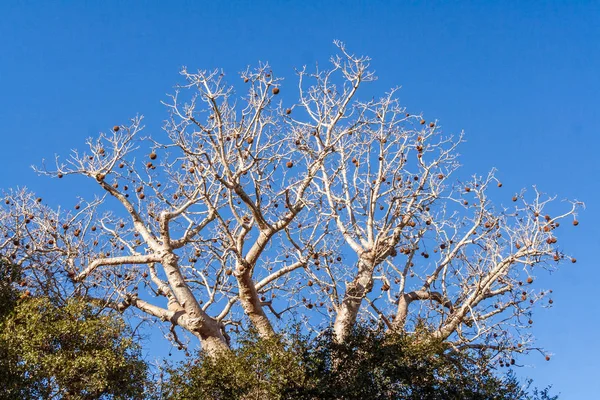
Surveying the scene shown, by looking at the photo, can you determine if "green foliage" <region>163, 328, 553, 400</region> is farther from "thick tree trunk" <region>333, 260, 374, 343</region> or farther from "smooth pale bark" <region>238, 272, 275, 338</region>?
"smooth pale bark" <region>238, 272, 275, 338</region>

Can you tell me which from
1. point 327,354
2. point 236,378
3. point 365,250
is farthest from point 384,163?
point 236,378

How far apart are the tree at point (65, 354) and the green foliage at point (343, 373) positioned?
884 millimetres

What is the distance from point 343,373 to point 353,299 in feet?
5.99

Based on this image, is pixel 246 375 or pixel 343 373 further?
pixel 343 373

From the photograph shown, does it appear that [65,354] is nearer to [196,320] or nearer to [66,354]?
[66,354]

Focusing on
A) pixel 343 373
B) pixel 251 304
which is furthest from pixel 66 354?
pixel 343 373

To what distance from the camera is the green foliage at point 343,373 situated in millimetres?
10289

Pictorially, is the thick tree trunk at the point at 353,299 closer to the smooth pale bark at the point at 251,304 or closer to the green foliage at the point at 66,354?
the smooth pale bark at the point at 251,304

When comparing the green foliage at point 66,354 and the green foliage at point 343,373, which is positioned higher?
the green foliage at point 66,354

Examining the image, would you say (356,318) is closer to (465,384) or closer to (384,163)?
(465,384)

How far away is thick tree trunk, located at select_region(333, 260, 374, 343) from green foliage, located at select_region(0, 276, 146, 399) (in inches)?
129

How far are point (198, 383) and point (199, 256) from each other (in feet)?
15.9

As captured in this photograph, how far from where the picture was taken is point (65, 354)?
423 inches

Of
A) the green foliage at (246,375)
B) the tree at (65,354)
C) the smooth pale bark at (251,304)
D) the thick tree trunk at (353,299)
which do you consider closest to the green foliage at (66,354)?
the tree at (65,354)
